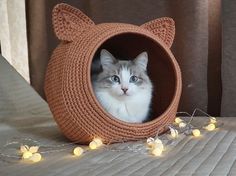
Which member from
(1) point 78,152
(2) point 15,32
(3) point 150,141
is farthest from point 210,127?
(2) point 15,32

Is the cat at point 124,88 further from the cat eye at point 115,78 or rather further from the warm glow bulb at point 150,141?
the warm glow bulb at point 150,141

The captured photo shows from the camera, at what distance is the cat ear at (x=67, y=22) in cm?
123

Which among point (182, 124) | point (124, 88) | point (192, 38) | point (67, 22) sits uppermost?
point (67, 22)

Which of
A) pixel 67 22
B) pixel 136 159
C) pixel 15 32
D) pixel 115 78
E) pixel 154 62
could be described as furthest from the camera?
pixel 15 32

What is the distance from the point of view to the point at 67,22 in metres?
1.24

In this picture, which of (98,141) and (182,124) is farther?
(182,124)

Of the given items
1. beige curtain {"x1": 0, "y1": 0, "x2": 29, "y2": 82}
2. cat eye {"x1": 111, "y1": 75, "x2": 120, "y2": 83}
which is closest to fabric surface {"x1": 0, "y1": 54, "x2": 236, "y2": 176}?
cat eye {"x1": 111, "y1": 75, "x2": 120, "y2": 83}

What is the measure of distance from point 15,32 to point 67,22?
120cm

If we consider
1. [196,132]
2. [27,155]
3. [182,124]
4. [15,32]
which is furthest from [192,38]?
[15,32]

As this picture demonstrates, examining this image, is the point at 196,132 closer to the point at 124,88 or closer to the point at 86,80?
the point at 124,88

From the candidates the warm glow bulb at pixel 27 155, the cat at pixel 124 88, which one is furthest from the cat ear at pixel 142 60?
the warm glow bulb at pixel 27 155

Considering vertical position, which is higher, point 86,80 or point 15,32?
point 15,32

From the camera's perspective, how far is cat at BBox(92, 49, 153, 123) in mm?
1320

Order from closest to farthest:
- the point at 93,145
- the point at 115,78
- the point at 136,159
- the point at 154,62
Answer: the point at 136,159
the point at 93,145
the point at 115,78
the point at 154,62
